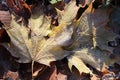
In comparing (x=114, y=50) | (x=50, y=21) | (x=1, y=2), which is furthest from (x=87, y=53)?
(x=1, y=2)

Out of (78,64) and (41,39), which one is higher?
(41,39)

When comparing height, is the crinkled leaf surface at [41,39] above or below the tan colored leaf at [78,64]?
above

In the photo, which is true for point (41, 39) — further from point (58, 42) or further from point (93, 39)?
point (93, 39)

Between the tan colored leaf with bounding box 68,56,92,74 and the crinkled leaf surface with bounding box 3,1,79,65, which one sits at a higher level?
the crinkled leaf surface with bounding box 3,1,79,65

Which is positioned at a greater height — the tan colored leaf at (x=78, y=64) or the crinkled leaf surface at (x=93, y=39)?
the crinkled leaf surface at (x=93, y=39)

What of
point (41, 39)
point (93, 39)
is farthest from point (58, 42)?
point (93, 39)

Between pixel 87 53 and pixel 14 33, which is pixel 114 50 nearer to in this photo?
pixel 87 53

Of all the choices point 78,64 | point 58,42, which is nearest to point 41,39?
point 58,42

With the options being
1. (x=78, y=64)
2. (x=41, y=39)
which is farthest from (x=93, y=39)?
(x=41, y=39)

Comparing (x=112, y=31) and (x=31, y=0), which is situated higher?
(x=31, y=0)

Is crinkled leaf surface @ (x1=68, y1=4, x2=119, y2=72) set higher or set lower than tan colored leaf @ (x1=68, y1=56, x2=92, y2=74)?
higher

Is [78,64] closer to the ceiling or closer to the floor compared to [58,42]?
closer to the floor
